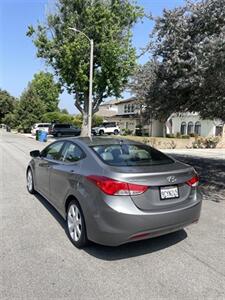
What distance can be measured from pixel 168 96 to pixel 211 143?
2025 centimetres

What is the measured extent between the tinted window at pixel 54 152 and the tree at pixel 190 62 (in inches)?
135

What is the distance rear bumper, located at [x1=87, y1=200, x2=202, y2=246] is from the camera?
12.8ft

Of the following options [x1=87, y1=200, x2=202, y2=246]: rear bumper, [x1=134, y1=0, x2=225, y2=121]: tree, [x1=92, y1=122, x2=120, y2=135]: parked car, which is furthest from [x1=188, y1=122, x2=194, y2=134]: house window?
[x1=87, y1=200, x2=202, y2=246]: rear bumper

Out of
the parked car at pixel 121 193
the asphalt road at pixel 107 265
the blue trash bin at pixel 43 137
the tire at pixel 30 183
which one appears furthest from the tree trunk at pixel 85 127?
the parked car at pixel 121 193

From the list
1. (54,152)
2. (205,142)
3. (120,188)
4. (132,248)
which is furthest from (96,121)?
(120,188)

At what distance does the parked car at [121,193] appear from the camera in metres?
3.95

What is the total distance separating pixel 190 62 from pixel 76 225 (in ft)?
15.2

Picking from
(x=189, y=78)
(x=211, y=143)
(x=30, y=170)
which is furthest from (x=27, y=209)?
(x=211, y=143)

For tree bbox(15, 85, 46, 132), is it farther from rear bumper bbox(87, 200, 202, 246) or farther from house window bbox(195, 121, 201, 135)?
rear bumper bbox(87, 200, 202, 246)

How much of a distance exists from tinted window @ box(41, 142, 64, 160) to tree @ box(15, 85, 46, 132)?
151ft

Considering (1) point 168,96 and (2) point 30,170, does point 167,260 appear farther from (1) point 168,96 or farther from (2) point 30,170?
(1) point 168,96

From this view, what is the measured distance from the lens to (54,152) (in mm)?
6137

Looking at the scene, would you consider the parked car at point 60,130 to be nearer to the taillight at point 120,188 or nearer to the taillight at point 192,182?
the taillight at point 192,182

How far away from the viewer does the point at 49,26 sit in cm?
3058
